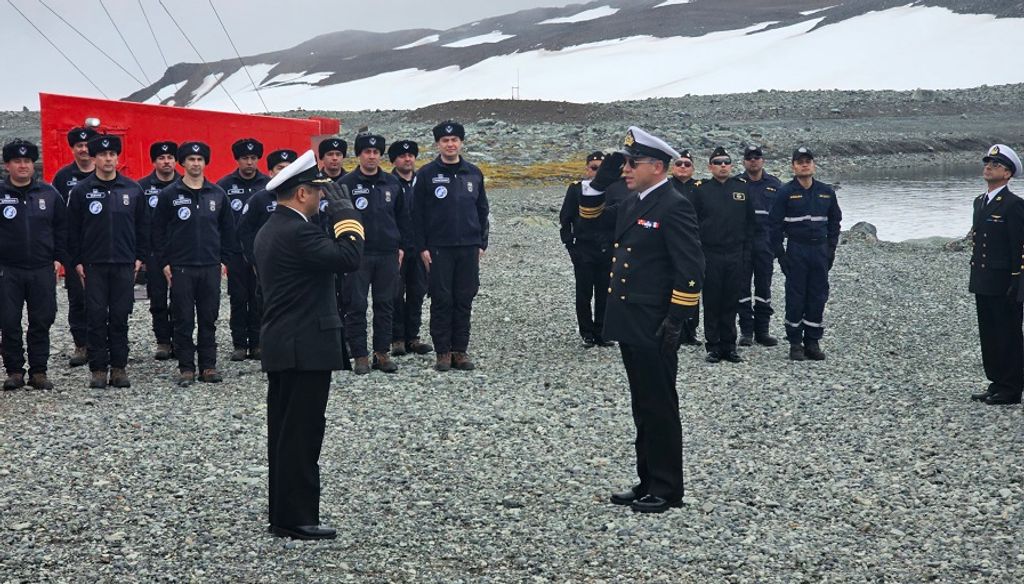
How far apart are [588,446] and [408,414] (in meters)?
1.61

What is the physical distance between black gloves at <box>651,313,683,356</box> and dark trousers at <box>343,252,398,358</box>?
13.8 ft

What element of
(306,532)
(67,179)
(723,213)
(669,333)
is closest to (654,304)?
(669,333)

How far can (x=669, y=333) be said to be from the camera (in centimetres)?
625

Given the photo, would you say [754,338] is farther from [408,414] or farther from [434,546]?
[434,546]

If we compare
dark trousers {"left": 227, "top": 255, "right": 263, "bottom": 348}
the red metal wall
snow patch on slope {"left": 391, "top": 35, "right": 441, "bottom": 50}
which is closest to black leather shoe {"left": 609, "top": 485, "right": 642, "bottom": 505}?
dark trousers {"left": 227, "top": 255, "right": 263, "bottom": 348}

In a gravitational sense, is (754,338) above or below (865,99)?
below

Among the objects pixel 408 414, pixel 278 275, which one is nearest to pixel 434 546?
pixel 278 275

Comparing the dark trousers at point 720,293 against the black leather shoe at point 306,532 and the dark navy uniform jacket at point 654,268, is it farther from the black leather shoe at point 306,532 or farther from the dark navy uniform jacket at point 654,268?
the black leather shoe at point 306,532

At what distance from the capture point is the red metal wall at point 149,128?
48.8 ft

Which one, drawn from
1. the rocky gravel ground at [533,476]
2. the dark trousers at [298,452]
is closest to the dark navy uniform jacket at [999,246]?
the rocky gravel ground at [533,476]

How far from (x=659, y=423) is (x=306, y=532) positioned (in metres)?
2.10

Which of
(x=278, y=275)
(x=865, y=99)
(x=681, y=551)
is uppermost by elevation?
(x=865, y=99)

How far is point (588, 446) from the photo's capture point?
762cm

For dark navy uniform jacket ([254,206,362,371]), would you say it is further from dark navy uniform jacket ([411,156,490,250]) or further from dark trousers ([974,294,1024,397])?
dark trousers ([974,294,1024,397])
